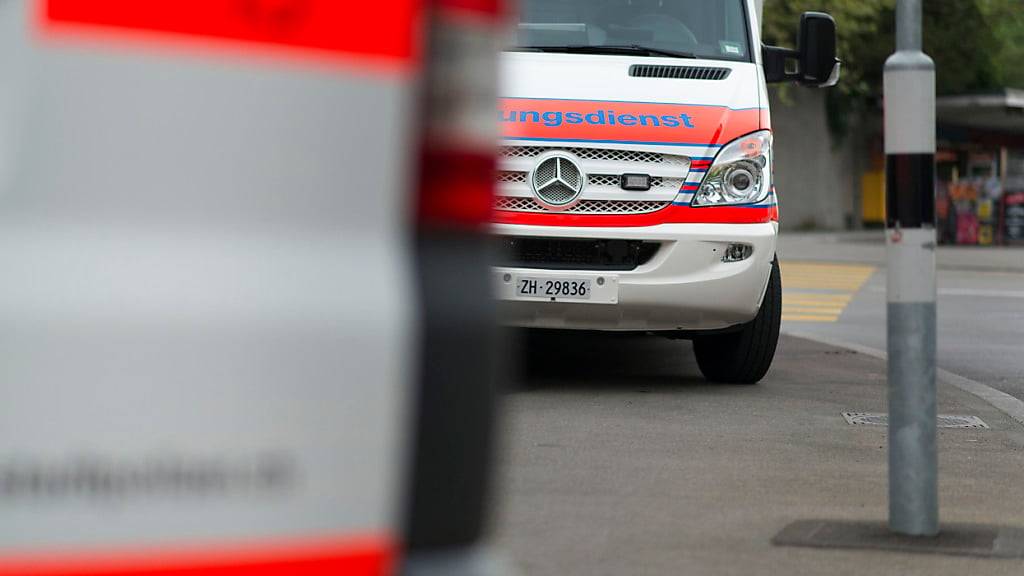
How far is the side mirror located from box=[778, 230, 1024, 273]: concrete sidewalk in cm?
1246

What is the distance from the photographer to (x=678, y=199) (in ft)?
24.9

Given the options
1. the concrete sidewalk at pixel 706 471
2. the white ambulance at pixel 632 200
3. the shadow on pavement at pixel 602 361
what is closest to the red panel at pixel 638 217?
the white ambulance at pixel 632 200

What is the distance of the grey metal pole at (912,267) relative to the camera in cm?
479

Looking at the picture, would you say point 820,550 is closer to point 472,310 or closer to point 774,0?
point 472,310

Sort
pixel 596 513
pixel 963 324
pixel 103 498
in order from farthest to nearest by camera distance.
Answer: pixel 963 324 < pixel 596 513 < pixel 103 498

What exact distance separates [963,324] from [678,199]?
21.9 feet

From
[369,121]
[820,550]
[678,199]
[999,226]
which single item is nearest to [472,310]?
[369,121]

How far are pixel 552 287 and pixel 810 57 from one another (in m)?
1.98

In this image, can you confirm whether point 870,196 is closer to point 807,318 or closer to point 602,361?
point 807,318

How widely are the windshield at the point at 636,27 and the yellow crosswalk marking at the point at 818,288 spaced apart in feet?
18.7

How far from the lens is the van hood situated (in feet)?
24.8

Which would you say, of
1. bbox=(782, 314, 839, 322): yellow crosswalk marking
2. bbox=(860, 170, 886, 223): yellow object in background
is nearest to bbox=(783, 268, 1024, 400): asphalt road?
bbox=(782, 314, 839, 322): yellow crosswalk marking

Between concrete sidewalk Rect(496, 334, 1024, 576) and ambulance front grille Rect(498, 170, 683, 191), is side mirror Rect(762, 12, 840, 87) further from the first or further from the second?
concrete sidewalk Rect(496, 334, 1024, 576)

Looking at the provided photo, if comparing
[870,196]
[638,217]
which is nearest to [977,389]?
[638,217]
